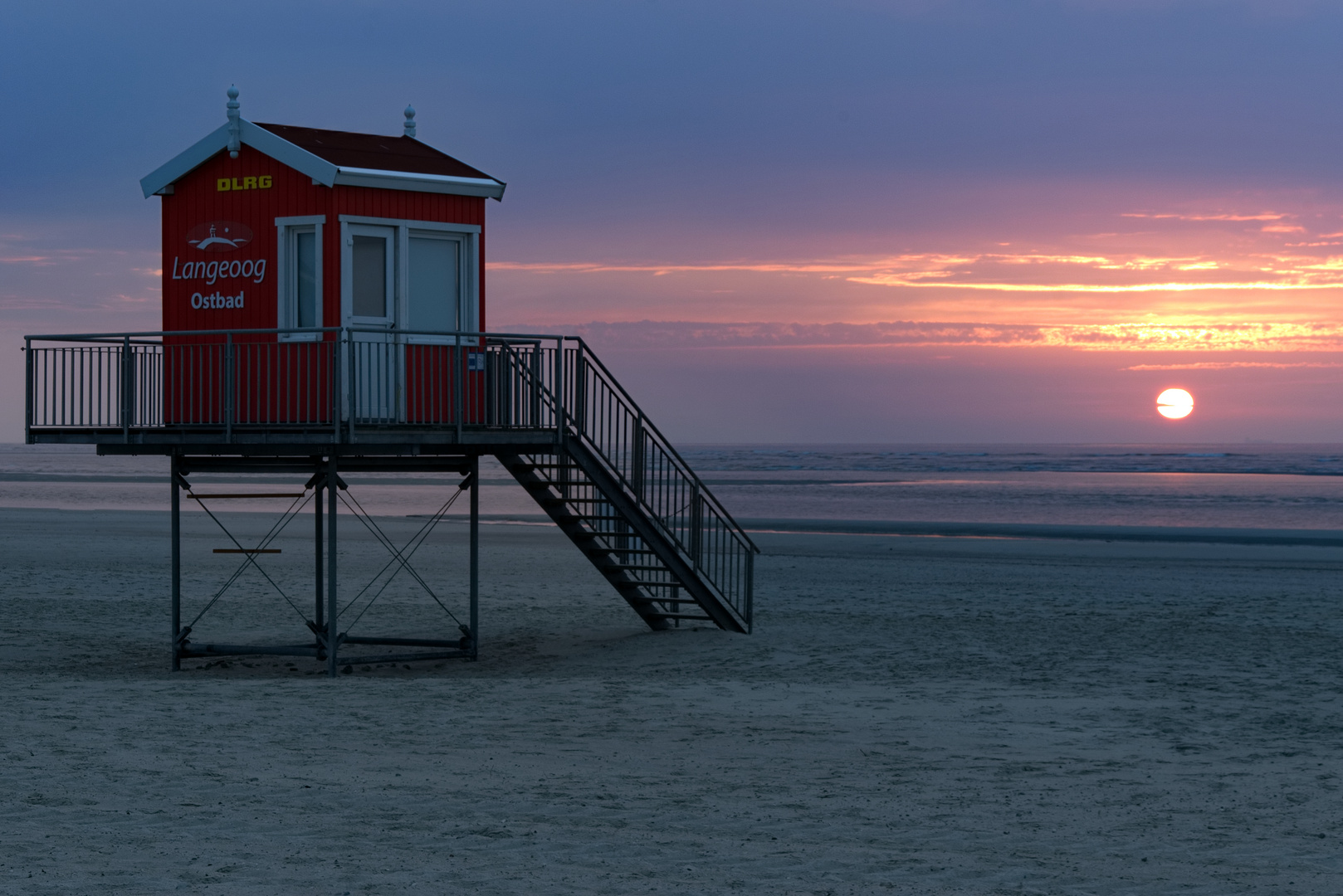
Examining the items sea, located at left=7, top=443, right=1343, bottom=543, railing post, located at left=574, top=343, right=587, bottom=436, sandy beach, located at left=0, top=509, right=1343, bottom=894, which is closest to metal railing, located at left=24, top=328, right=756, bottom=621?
railing post, located at left=574, top=343, right=587, bottom=436

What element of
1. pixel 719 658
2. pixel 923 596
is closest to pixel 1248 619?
pixel 923 596

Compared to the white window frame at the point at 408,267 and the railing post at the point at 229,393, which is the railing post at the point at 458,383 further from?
the railing post at the point at 229,393

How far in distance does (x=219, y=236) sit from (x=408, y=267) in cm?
226

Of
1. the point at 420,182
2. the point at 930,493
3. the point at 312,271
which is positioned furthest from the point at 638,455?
the point at 930,493

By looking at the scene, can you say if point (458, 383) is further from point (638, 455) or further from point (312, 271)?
point (638, 455)

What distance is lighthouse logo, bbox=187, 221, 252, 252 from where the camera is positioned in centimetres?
1568

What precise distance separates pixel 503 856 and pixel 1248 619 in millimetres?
15878

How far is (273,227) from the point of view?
1543 centimetres

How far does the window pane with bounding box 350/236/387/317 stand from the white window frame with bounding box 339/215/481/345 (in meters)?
0.12

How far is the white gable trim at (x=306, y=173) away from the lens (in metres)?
15.0

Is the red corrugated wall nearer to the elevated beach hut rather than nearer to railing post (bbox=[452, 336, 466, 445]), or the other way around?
the elevated beach hut

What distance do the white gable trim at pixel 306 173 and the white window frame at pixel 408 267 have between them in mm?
392

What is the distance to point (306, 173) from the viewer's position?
15078 millimetres

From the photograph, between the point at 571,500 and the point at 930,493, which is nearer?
the point at 571,500
